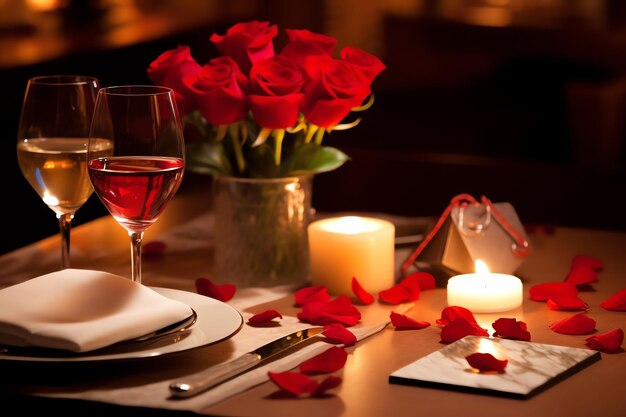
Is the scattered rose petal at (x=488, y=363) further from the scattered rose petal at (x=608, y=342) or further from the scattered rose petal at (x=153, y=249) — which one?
the scattered rose petal at (x=153, y=249)

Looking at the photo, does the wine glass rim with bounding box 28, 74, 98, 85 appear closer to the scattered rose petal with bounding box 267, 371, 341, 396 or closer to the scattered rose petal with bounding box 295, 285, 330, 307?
the scattered rose petal with bounding box 295, 285, 330, 307

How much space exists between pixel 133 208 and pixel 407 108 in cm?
249

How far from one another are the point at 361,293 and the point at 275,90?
0.28m

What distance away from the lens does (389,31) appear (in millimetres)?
3516

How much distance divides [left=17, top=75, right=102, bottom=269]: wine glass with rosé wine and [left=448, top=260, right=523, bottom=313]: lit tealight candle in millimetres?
472

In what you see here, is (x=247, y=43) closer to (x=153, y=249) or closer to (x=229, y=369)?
(x=153, y=249)

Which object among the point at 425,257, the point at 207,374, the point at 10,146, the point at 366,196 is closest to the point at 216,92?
the point at 425,257

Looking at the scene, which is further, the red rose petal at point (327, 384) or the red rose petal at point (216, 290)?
the red rose petal at point (216, 290)

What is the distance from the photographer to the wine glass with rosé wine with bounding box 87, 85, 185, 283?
1122 millimetres

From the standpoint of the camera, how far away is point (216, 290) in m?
1.32

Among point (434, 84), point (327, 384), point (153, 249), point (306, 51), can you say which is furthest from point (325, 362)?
point (434, 84)

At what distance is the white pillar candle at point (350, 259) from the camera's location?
53.7 inches

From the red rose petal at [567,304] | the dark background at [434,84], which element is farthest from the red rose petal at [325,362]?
the dark background at [434,84]

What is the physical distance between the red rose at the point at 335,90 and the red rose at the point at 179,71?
17cm
